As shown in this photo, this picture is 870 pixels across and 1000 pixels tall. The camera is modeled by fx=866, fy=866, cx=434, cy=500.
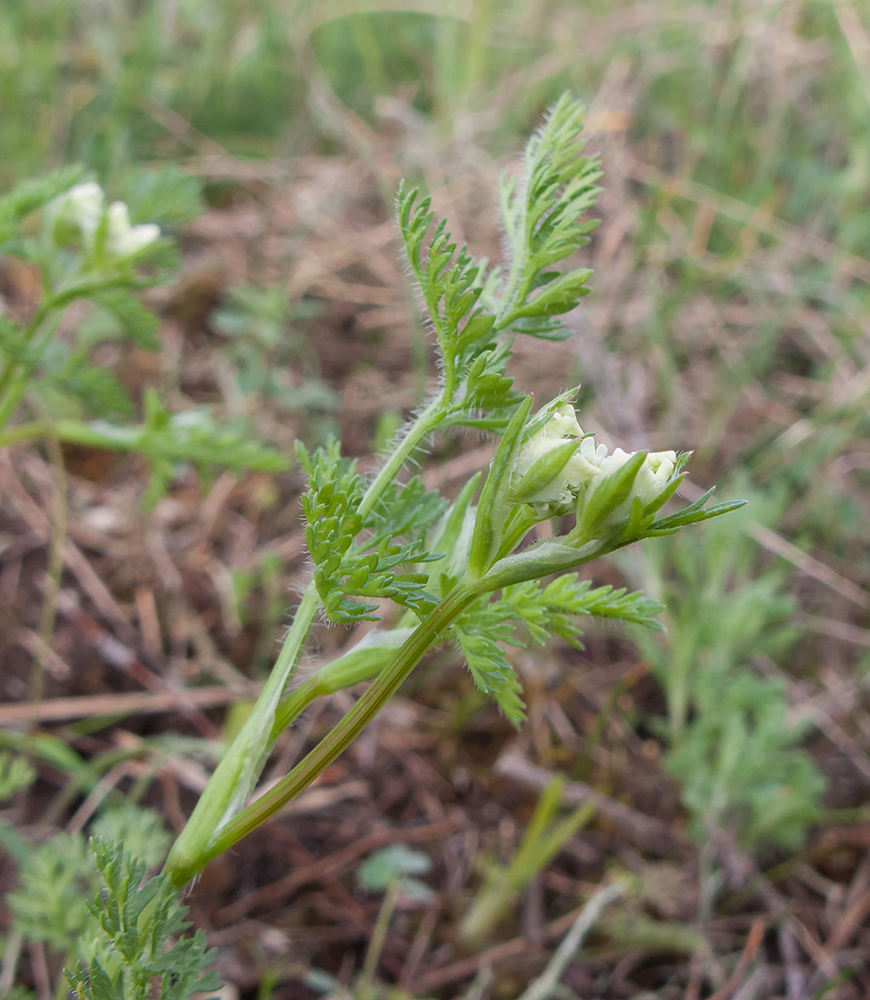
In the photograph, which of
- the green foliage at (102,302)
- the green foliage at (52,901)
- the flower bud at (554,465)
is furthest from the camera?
the green foliage at (102,302)

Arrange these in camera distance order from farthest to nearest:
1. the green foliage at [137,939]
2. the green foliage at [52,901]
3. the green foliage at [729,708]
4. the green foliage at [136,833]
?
the green foliage at [729,708], the green foliage at [136,833], the green foliage at [52,901], the green foliage at [137,939]

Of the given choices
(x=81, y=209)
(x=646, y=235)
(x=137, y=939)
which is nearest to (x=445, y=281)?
(x=137, y=939)

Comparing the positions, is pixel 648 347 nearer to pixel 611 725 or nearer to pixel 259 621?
pixel 611 725

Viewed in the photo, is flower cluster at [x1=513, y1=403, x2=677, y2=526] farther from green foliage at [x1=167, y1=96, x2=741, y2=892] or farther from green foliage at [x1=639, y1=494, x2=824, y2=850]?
green foliage at [x1=639, y1=494, x2=824, y2=850]

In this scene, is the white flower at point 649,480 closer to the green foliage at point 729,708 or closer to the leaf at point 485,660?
the leaf at point 485,660

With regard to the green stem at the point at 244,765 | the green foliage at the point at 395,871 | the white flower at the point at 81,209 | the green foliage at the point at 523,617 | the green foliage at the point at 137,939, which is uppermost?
the white flower at the point at 81,209

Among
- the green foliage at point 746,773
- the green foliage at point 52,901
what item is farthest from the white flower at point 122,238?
the green foliage at point 746,773

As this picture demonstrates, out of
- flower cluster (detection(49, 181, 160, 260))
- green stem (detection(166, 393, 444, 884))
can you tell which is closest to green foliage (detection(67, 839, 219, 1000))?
green stem (detection(166, 393, 444, 884))
